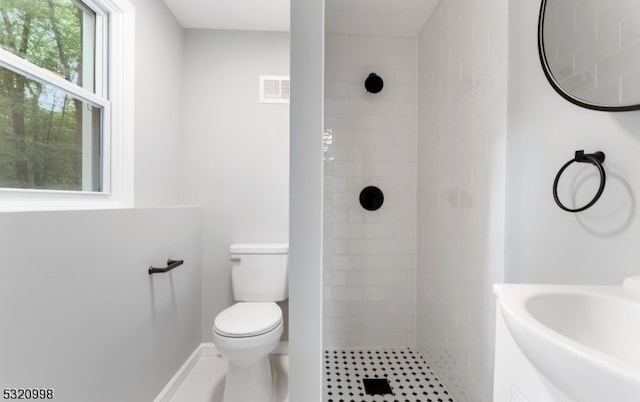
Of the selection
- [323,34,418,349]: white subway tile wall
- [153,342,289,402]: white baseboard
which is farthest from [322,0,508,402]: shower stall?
[153,342,289,402]: white baseboard

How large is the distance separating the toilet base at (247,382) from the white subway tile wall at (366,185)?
62 centimetres

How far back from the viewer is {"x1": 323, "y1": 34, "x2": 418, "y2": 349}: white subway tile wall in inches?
78.6

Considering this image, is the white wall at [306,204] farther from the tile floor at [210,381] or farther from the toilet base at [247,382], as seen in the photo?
the tile floor at [210,381]

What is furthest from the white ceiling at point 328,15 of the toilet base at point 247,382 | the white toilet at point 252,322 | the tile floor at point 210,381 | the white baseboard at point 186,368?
the tile floor at point 210,381

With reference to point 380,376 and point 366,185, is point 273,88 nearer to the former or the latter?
point 366,185

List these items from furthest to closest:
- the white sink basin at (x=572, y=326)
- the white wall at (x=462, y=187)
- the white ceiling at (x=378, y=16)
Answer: the white ceiling at (x=378, y=16) → the white wall at (x=462, y=187) → the white sink basin at (x=572, y=326)

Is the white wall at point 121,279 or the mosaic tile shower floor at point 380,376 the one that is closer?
the white wall at point 121,279

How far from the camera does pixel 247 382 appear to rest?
1.46 metres

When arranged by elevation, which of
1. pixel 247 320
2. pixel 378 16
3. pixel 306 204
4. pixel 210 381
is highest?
pixel 378 16

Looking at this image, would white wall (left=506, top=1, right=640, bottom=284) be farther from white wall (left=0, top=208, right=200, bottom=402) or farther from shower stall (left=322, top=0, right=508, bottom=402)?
white wall (left=0, top=208, right=200, bottom=402)

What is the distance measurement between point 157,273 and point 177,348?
1.89 feet

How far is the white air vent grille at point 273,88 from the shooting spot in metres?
2.05

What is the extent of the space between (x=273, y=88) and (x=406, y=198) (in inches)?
51.0

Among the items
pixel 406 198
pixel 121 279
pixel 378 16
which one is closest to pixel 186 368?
pixel 121 279
